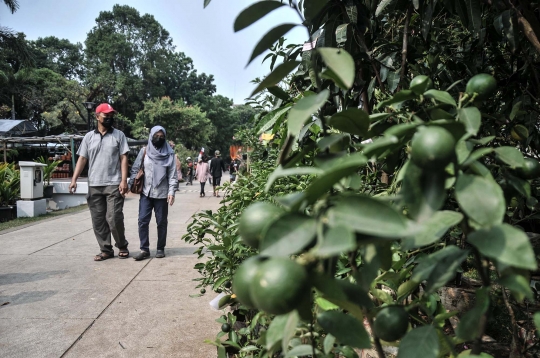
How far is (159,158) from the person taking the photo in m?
5.16

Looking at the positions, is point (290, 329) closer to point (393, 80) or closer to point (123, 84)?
point (393, 80)

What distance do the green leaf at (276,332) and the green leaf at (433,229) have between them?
23 centimetres

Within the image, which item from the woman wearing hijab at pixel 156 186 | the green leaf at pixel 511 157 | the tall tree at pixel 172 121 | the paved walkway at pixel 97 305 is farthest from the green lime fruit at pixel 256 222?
the tall tree at pixel 172 121

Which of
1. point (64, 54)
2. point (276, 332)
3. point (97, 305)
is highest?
point (64, 54)

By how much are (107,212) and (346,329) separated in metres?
4.67

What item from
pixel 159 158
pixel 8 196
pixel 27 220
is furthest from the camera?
pixel 8 196

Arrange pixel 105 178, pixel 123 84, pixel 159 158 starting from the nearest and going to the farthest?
pixel 105 178 → pixel 159 158 → pixel 123 84

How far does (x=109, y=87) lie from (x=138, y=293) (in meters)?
42.3

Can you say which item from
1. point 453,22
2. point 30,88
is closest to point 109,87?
point 30,88

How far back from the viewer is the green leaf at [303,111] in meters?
0.57

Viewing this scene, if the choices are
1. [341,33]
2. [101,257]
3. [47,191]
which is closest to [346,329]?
[341,33]

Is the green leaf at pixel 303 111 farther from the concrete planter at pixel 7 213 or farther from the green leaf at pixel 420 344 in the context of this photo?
the concrete planter at pixel 7 213

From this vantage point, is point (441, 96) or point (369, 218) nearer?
point (369, 218)

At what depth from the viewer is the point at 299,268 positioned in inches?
19.5
